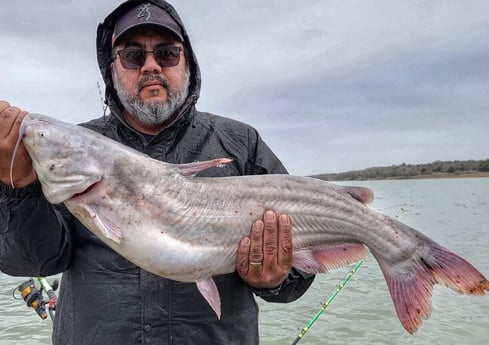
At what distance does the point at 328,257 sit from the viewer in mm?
3080

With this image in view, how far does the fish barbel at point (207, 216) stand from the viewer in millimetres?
2660

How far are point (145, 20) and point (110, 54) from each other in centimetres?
64

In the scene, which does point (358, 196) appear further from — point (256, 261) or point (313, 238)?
point (256, 261)

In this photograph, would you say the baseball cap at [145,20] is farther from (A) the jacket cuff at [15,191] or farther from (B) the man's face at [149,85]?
(A) the jacket cuff at [15,191]

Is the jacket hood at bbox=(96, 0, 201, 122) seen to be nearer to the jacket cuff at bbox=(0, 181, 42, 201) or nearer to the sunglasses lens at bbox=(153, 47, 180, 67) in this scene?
the sunglasses lens at bbox=(153, 47, 180, 67)

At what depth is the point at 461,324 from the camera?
9609 millimetres

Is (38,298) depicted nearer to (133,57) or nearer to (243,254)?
(133,57)

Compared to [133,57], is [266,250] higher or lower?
lower

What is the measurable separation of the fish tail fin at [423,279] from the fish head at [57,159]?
199cm

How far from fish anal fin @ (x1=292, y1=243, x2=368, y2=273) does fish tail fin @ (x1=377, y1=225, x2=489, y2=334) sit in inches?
8.6

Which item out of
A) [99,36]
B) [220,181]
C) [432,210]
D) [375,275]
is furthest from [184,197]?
[432,210]

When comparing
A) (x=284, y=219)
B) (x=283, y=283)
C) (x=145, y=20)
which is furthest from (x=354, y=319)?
(x=145, y=20)

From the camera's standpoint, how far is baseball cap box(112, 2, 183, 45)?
3.53 m

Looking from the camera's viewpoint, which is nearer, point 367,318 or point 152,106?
point 152,106
